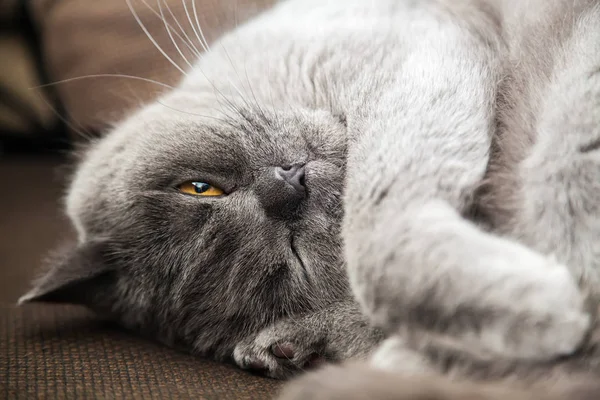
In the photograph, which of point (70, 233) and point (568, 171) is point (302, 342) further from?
point (70, 233)

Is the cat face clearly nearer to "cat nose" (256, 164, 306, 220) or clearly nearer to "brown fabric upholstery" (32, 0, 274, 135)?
"cat nose" (256, 164, 306, 220)

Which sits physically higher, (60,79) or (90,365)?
(60,79)

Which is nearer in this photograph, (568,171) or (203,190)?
(568,171)

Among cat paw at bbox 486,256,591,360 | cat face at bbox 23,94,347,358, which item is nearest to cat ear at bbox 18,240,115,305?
cat face at bbox 23,94,347,358

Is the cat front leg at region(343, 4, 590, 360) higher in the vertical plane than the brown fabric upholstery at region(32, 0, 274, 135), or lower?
lower

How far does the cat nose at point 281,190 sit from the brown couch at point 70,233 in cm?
29

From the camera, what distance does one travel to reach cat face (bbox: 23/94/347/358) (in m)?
1.02

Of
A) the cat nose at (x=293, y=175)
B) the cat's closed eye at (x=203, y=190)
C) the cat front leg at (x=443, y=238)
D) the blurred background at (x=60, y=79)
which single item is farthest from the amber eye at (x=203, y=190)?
the blurred background at (x=60, y=79)

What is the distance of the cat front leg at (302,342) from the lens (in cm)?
97

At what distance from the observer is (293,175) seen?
1.02 meters

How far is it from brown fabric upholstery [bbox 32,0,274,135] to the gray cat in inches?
12.6

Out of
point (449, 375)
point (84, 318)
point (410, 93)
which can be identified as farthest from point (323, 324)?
point (84, 318)

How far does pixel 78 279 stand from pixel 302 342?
1.45 ft

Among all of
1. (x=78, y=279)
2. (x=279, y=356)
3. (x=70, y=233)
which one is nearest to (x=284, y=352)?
(x=279, y=356)
